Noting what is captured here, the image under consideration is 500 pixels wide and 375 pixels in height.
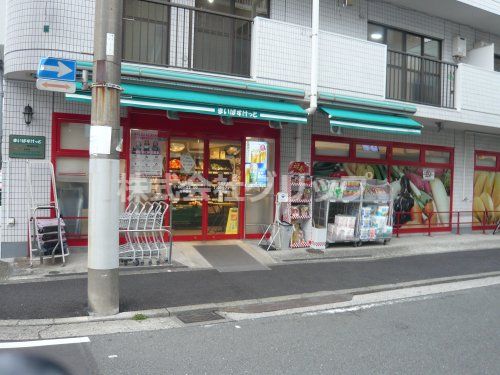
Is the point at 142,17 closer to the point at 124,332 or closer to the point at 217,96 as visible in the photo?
the point at 217,96

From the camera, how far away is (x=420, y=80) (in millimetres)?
13594

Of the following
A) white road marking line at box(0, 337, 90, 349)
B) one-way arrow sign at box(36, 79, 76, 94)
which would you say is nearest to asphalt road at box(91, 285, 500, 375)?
white road marking line at box(0, 337, 90, 349)

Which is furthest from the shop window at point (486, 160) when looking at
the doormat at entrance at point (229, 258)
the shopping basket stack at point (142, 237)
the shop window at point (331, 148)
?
the shopping basket stack at point (142, 237)

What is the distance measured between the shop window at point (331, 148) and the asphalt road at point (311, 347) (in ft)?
20.4

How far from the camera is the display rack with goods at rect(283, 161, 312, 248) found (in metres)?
10.7

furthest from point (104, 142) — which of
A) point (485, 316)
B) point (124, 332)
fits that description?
point (485, 316)

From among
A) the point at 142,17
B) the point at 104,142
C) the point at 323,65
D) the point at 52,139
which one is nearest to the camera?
the point at 104,142

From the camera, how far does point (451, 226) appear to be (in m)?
14.5

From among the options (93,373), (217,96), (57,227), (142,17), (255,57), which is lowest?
(93,373)

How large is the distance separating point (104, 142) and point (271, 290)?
11.8ft

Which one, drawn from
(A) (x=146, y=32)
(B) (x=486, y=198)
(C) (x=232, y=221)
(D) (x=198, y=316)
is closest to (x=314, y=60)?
(A) (x=146, y=32)

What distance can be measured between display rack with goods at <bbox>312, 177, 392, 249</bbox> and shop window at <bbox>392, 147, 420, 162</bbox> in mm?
2071

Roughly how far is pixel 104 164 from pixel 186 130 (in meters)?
4.66

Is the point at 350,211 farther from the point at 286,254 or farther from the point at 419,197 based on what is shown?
the point at 419,197
